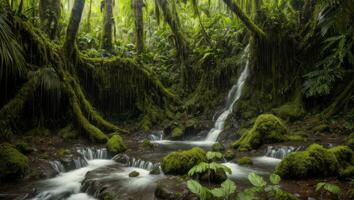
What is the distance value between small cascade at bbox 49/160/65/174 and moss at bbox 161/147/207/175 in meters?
2.63

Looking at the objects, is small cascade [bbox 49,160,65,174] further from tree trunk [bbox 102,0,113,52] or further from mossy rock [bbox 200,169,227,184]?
tree trunk [bbox 102,0,113,52]

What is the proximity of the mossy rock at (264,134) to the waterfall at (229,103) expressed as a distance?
2.12 m

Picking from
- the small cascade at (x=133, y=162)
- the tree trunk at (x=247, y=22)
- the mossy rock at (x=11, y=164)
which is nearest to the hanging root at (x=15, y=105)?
the mossy rock at (x=11, y=164)

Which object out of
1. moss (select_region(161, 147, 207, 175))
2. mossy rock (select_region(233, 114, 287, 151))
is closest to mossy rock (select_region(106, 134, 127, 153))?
moss (select_region(161, 147, 207, 175))

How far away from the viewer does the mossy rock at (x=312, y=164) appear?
5805mm

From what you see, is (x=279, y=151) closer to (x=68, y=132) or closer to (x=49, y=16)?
(x=68, y=132)

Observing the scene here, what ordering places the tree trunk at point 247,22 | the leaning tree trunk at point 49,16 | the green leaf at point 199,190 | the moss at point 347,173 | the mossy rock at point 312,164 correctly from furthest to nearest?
the leaning tree trunk at point 49,16 < the tree trunk at point 247,22 < the mossy rock at point 312,164 < the moss at point 347,173 < the green leaf at point 199,190

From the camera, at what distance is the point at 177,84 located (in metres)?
15.3

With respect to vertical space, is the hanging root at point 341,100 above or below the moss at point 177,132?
above

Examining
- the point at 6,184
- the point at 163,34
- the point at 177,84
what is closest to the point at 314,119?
the point at 177,84

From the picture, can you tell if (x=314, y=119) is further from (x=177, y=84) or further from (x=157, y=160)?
(x=177, y=84)

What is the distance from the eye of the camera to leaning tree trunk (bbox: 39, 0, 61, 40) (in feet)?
38.7

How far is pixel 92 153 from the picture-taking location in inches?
348

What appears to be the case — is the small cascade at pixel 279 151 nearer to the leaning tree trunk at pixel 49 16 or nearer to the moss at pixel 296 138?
the moss at pixel 296 138
